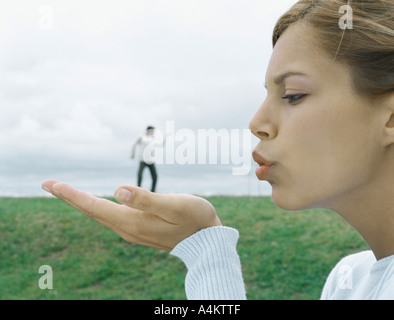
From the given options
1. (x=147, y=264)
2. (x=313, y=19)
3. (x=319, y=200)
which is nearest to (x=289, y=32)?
(x=313, y=19)

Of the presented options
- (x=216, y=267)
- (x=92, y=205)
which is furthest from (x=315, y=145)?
(x=92, y=205)

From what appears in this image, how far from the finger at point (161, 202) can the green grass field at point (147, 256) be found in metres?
6.60

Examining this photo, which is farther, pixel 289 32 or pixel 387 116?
pixel 289 32

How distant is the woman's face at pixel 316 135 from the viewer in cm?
137

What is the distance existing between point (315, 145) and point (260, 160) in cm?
18

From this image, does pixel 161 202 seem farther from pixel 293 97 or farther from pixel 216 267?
pixel 293 97

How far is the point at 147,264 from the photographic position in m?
9.05

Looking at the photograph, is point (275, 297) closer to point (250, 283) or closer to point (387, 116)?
point (250, 283)

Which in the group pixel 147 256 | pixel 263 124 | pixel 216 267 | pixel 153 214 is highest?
pixel 147 256

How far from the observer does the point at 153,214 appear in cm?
137

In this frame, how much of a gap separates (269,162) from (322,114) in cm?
22

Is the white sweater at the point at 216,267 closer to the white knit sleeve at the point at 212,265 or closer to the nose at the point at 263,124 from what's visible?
the white knit sleeve at the point at 212,265

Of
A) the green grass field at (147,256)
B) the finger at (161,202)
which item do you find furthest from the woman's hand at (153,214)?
the green grass field at (147,256)
